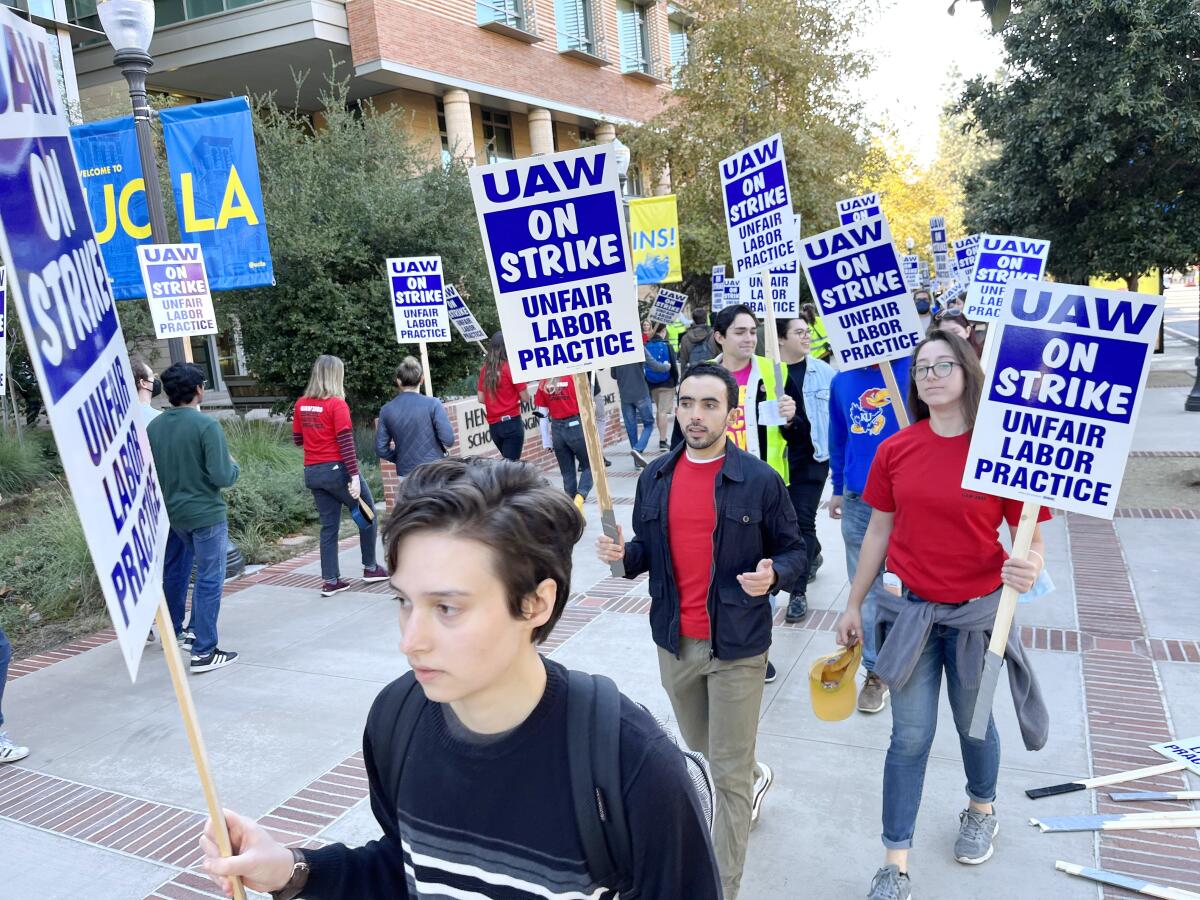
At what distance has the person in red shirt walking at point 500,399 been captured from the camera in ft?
29.8

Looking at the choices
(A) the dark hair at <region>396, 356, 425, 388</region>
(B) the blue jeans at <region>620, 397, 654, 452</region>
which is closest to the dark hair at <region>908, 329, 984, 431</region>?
(A) the dark hair at <region>396, 356, 425, 388</region>

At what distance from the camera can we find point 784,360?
636 centimetres

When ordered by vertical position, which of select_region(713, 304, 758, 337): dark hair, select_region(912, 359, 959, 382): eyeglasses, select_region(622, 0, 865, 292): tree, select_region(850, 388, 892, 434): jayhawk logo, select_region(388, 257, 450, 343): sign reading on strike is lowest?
select_region(850, 388, 892, 434): jayhawk logo

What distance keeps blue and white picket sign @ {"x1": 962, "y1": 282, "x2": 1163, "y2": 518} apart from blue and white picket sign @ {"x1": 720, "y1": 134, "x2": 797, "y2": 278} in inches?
123

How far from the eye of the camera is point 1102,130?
41.4 ft

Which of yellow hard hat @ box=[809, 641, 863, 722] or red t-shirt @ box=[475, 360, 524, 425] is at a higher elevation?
red t-shirt @ box=[475, 360, 524, 425]

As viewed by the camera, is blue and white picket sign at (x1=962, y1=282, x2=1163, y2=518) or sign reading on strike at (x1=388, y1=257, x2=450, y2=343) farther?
sign reading on strike at (x1=388, y1=257, x2=450, y2=343)

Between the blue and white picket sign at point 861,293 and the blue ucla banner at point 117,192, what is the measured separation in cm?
690

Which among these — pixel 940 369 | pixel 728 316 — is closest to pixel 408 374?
pixel 728 316

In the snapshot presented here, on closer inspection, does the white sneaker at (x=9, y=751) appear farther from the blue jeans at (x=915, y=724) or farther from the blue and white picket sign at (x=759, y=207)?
the blue and white picket sign at (x=759, y=207)

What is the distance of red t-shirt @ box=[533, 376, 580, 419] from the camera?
353 inches

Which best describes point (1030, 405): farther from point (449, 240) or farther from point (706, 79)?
point (706, 79)

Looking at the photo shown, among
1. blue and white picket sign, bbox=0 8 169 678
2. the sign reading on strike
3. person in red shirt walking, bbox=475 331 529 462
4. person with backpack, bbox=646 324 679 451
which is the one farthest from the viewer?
person with backpack, bbox=646 324 679 451

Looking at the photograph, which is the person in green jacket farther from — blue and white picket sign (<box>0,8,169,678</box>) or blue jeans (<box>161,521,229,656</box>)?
blue and white picket sign (<box>0,8,169,678</box>)
